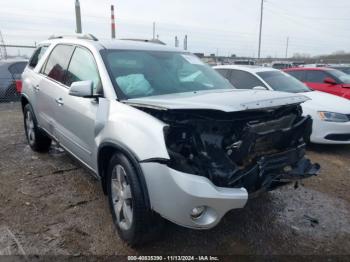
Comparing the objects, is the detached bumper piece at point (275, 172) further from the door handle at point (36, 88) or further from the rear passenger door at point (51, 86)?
the door handle at point (36, 88)

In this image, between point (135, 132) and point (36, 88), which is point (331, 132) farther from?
point (36, 88)

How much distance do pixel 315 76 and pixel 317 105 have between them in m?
3.30

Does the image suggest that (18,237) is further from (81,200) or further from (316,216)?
(316,216)

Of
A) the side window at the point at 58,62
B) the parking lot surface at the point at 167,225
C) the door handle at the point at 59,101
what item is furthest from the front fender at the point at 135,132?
the side window at the point at 58,62

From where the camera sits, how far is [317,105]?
605 cm

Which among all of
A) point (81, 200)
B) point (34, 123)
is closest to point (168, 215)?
point (81, 200)

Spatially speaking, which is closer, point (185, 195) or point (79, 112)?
point (185, 195)

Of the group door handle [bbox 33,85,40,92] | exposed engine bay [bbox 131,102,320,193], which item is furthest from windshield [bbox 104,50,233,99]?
door handle [bbox 33,85,40,92]

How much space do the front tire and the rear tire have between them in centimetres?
255

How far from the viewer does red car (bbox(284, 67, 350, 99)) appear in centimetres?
818

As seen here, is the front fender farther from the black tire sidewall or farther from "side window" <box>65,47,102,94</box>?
"side window" <box>65,47,102,94</box>

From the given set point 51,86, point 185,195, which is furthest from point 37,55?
point 185,195

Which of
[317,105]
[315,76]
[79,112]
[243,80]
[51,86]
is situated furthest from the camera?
[315,76]

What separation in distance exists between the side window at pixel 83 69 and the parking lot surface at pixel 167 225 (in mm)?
1332
